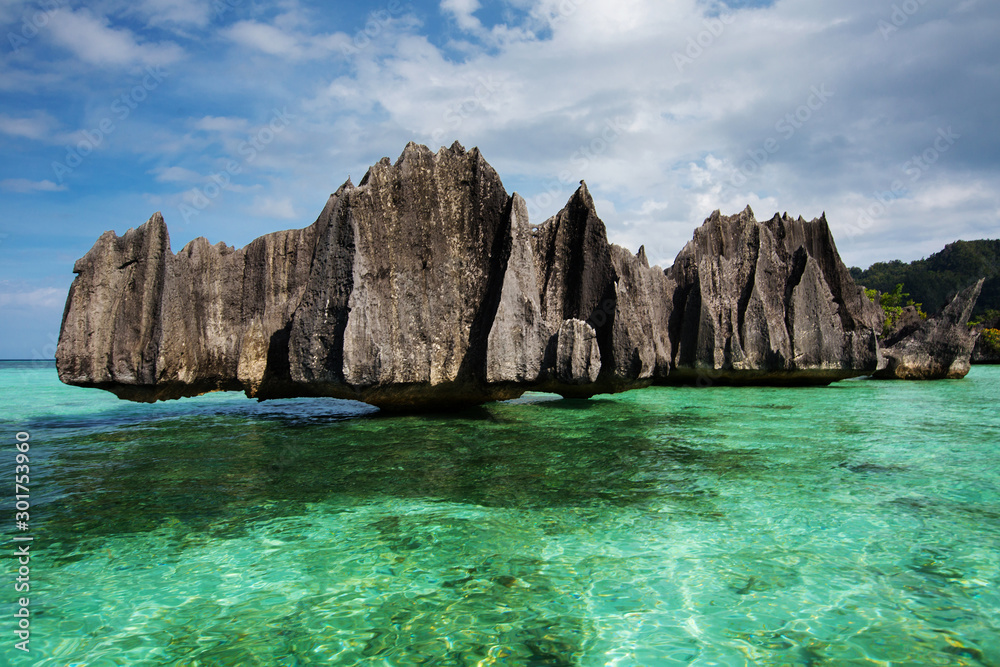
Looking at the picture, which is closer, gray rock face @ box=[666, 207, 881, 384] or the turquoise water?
the turquoise water

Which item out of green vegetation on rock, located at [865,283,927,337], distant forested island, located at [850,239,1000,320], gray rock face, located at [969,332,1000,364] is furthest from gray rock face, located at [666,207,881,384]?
distant forested island, located at [850,239,1000,320]

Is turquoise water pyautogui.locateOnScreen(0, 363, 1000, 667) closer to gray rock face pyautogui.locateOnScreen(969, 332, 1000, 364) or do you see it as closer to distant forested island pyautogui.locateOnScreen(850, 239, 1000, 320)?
gray rock face pyautogui.locateOnScreen(969, 332, 1000, 364)

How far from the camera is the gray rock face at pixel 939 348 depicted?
1662 centimetres

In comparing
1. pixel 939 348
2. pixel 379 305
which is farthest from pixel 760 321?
pixel 379 305

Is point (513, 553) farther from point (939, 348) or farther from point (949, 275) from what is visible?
point (949, 275)

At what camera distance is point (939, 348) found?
55.9 feet

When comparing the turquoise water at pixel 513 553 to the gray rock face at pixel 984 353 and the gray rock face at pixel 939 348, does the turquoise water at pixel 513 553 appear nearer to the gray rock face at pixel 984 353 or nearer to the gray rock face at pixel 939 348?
the gray rock face at pixel 939 348

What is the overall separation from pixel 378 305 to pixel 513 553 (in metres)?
4.55

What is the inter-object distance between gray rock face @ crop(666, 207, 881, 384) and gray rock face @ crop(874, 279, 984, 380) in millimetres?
3943

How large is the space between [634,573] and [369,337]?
4.70 metres

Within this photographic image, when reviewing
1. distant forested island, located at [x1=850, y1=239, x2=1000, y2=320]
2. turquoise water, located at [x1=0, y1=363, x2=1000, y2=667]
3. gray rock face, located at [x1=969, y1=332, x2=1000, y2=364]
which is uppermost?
distant forested island, located at [x1=850, y1=239, x2=1000, y2=320]

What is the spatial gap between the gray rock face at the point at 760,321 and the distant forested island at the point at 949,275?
54.8 metres

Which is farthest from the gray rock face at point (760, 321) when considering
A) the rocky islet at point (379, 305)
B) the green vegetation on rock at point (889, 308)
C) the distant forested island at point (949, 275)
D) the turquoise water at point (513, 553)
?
the distant forested island at point (949, 275)

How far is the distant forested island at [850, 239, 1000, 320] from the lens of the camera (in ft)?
190
